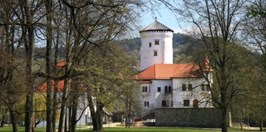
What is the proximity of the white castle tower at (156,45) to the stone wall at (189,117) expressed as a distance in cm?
3981

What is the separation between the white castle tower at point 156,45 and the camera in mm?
118562

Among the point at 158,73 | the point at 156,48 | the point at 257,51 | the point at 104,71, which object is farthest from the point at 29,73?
the point at 156,48

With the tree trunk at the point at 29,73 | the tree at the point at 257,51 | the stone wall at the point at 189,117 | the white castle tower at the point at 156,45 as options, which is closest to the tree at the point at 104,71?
the tree trunk at the point at 29,73

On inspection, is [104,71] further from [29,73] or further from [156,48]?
[156,48]

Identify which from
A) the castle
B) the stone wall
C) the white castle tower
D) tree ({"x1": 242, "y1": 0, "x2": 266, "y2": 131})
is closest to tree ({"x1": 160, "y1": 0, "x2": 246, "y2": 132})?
tree ({"x1": 242, "y1": 0, "x2": 266, "y2": 131})

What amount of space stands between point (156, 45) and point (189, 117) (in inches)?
1775

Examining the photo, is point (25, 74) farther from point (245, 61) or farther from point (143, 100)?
point (143, 100)

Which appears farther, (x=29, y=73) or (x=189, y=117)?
(x=189, y=117)

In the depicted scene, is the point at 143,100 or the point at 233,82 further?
the point at 143,100

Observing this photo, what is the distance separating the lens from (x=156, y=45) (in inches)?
4658

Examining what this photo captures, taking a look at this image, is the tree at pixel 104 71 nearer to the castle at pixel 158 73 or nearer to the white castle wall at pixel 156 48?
the castle at pixel 158 73

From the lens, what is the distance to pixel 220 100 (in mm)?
37781

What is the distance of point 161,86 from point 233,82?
247ft

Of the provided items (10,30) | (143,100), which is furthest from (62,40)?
(143,100)
